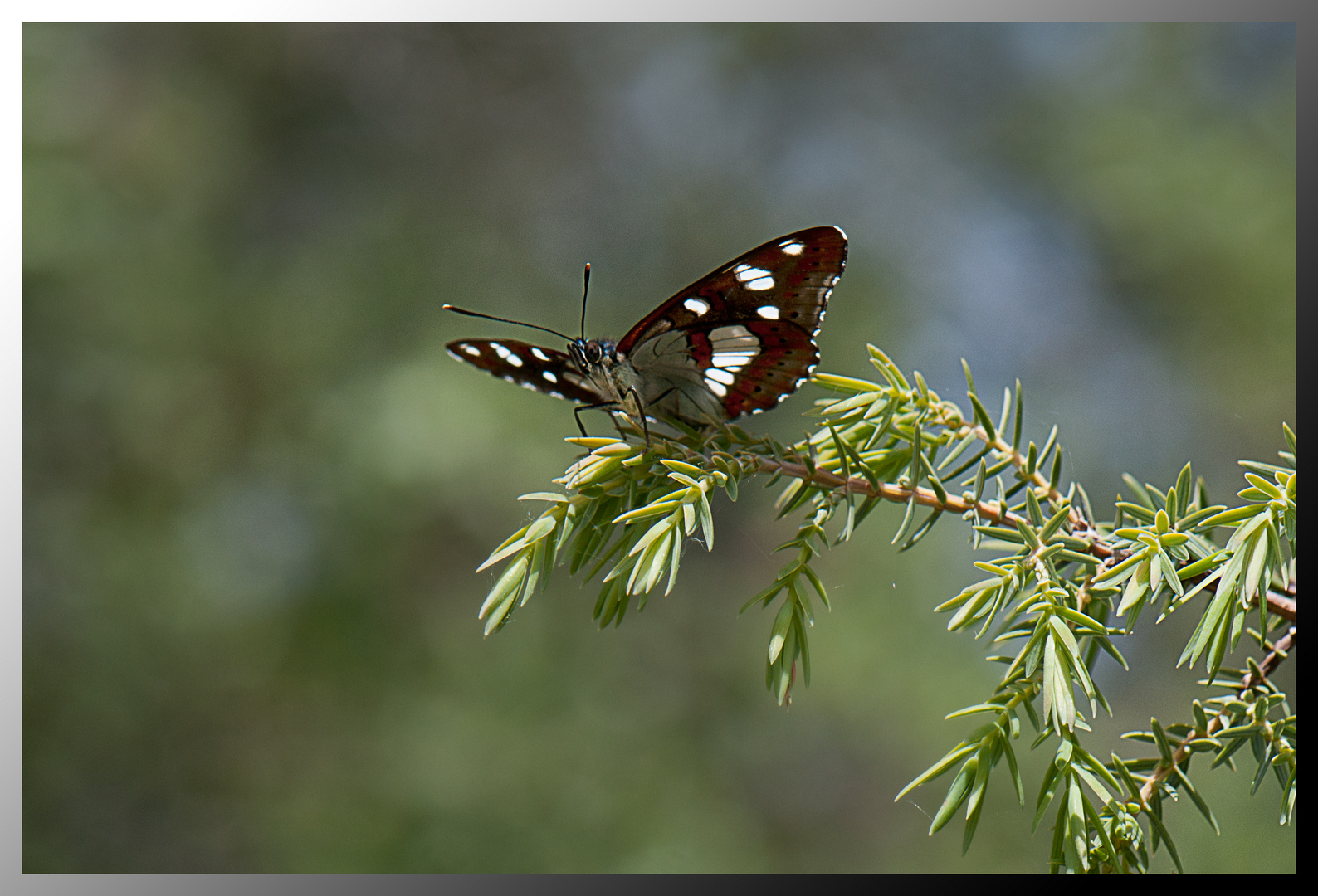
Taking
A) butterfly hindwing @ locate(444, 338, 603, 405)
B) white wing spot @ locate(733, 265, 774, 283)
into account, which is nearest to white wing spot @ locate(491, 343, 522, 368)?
butterfly hindwing @ locate(444, 338, 603, 405)

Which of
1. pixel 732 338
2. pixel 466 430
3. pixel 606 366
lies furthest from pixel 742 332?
pixel 466 430

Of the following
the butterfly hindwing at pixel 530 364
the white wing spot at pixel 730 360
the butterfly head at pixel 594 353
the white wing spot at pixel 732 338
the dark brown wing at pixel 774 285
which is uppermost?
the dark brown wing at pixel 774 285

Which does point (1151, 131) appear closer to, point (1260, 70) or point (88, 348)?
point (1260, 70)

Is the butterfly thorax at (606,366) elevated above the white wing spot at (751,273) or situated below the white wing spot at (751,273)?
below

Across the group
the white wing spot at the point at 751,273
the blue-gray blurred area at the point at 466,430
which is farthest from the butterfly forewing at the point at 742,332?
the blue-gray blurred area at the point at 466,430

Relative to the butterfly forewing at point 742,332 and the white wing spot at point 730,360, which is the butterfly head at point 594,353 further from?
the white wing spot at point 730,360

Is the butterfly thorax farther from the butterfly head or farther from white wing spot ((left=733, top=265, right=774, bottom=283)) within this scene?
white wing spot ((left=733, top=265, right=774, bottom=283))

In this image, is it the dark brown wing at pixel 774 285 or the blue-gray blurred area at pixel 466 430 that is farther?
the blue-gray blurred area at pixel 466 430
